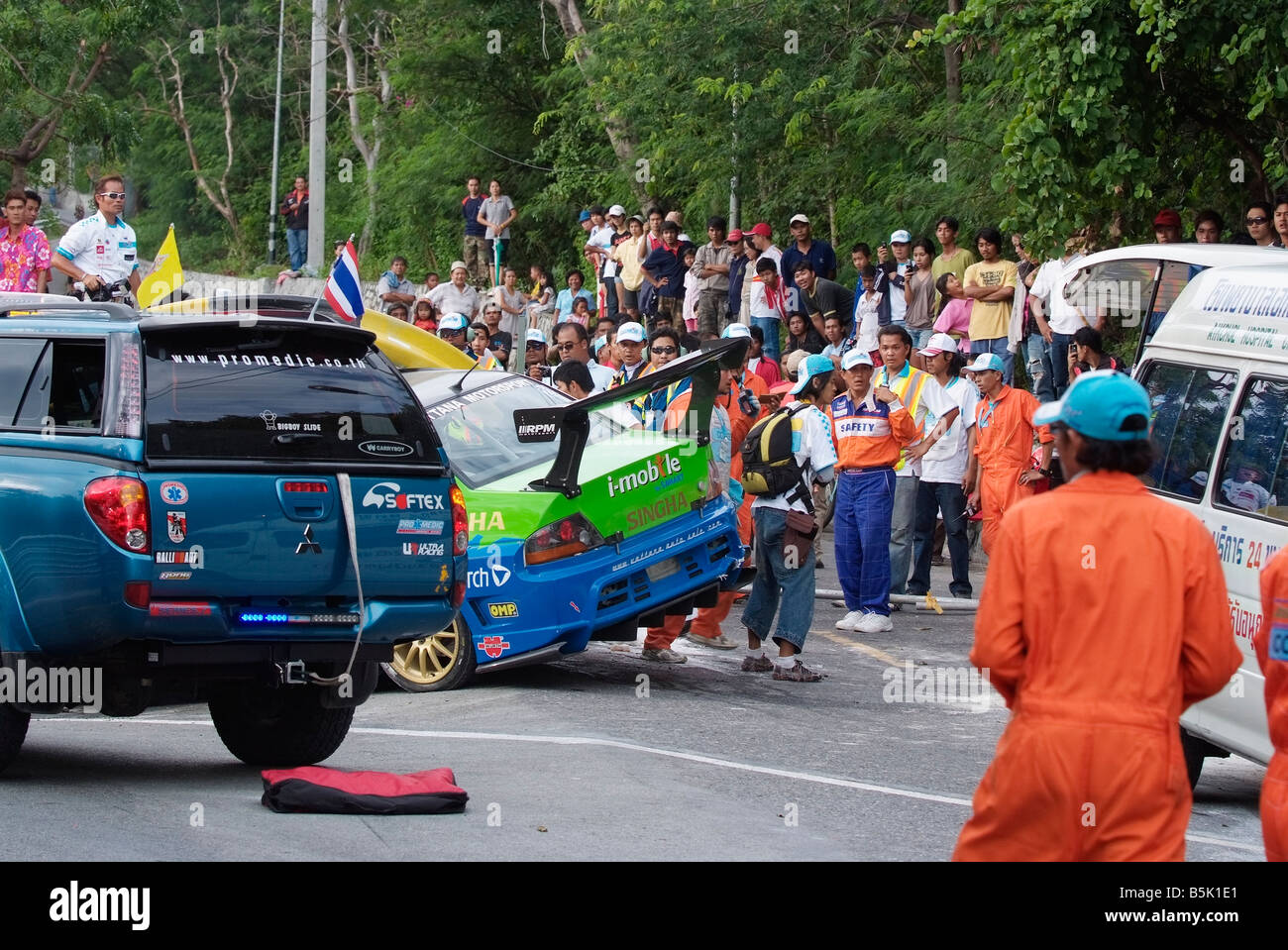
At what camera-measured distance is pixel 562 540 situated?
10.8m

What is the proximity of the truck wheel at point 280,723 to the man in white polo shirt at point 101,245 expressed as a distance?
609 cm

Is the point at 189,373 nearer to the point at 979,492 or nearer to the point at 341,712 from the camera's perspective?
the point at 341,712

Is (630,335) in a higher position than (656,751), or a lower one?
higher

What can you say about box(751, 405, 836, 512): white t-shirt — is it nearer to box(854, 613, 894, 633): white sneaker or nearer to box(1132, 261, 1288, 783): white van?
box(854, 613, 894, 633): white sneaker

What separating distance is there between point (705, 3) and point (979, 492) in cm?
991

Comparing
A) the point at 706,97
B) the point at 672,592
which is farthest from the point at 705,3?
the point at 672,592

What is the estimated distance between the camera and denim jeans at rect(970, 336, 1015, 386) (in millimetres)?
17875

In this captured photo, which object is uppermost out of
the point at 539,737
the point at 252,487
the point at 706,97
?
the point at 706,97

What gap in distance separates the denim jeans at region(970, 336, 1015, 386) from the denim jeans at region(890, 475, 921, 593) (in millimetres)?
2796

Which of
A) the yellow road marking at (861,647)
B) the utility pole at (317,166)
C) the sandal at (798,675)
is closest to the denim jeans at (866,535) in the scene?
the yellow road marking at (861,647)

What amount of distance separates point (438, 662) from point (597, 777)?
8.99 ft

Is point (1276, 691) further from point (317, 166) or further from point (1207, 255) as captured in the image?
point (317, 166)

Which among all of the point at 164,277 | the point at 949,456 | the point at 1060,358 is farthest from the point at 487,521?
the point at 1060,358

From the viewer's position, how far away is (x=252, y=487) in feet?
24.3
